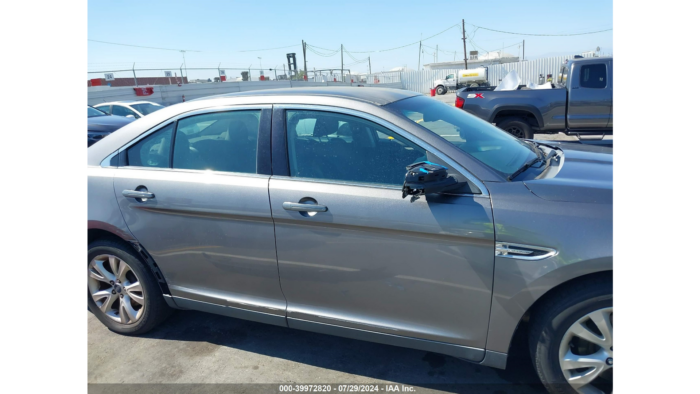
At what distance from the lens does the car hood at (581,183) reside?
2.20 m

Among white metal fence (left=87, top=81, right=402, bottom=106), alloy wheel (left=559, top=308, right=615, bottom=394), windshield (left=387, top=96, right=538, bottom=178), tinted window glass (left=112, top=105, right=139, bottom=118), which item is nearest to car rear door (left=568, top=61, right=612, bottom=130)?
windshield (left=387, top=96, right=538, bottom=178)

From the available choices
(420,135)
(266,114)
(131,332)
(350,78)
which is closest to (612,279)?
(420,135)

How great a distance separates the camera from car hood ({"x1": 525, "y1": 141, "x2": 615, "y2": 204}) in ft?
7.23

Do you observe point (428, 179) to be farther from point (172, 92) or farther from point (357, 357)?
point (172, 92)

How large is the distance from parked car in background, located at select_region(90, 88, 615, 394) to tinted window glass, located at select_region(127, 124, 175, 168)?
0.04 feet

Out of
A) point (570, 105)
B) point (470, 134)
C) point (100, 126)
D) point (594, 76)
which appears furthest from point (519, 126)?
point (100, 126)

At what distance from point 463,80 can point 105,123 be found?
130ft

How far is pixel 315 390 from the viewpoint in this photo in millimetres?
2707

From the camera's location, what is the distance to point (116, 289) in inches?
132

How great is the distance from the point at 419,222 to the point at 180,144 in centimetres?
180

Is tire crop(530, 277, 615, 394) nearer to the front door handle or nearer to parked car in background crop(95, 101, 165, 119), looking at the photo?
the front door handle

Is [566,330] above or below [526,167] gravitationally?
below

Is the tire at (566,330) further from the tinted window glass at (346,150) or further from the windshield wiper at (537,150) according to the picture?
the windshield wiper at (537,150)
